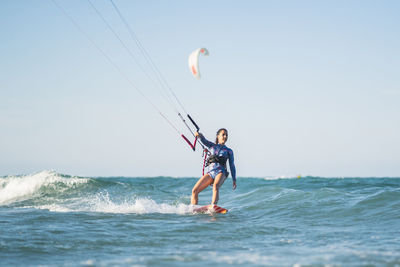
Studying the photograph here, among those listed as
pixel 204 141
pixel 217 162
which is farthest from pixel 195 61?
pixel 217 162

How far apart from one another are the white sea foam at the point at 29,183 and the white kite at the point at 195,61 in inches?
472

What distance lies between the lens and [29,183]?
20969 mm

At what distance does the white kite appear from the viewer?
981cm

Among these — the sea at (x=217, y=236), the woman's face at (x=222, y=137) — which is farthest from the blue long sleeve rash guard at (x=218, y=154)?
the sea at (x=217, y=236)

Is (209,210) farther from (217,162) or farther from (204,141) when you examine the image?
(204,141)

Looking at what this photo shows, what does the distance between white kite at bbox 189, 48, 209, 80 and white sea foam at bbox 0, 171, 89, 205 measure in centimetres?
1199

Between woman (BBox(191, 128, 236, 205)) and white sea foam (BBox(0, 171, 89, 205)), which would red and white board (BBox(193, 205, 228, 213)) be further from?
white sea foam (BBox(0, 171, 89, 205))

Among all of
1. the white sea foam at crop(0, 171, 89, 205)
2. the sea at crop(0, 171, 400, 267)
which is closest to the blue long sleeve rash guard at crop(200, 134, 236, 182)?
the sea at crop(0, 171, 400, 267)

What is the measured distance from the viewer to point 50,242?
6.35 metres

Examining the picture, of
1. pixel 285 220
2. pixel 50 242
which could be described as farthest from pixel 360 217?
pixel 50 242

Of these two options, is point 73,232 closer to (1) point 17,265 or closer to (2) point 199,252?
(1) point 17,265

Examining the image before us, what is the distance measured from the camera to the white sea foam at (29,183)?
19.2 meters

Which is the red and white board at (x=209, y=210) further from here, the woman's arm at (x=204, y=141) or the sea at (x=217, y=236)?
the woman's arm at (x=204, y=141)

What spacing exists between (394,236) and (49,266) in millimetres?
5506
